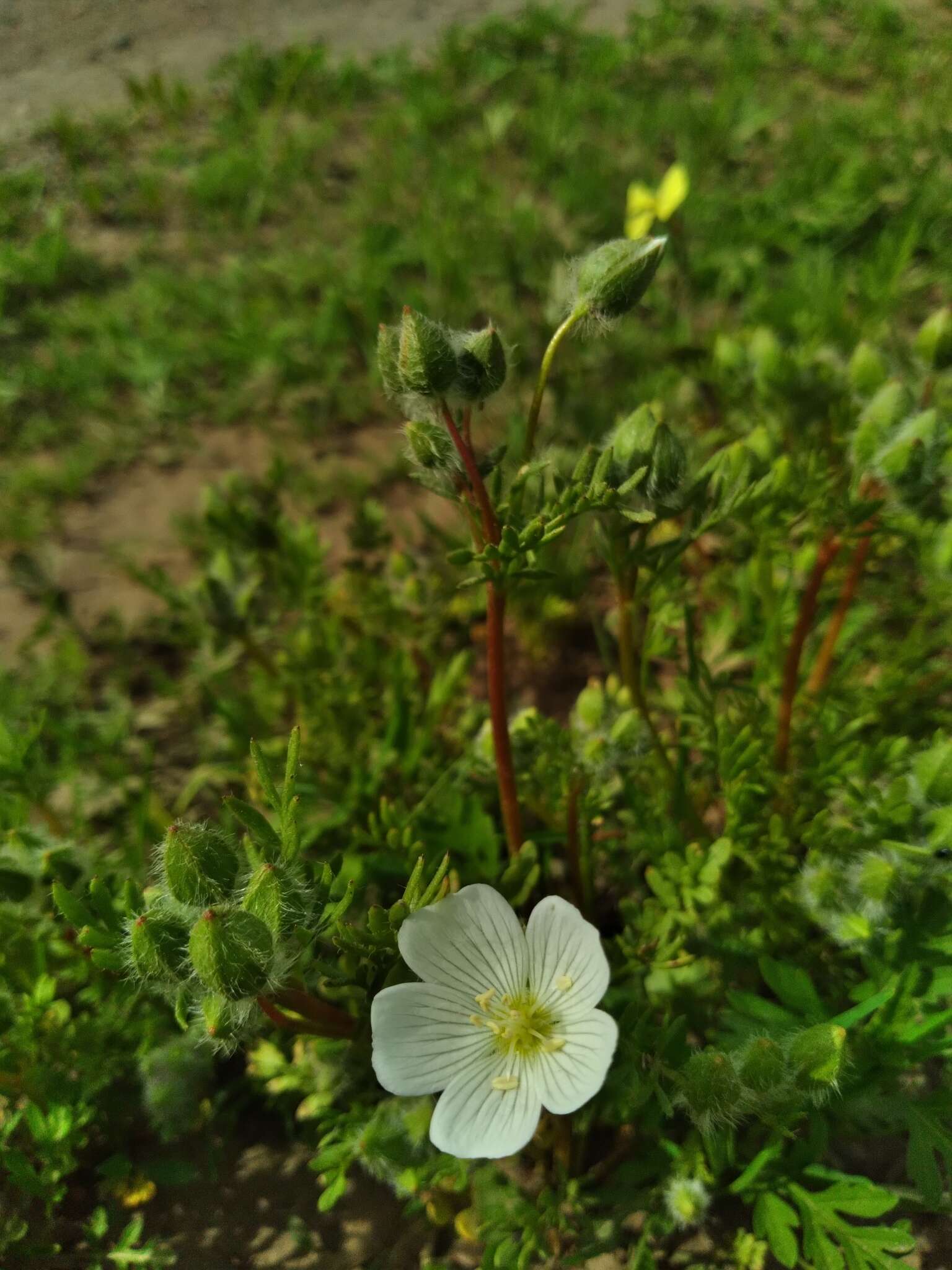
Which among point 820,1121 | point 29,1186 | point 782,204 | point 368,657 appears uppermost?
point 782,204

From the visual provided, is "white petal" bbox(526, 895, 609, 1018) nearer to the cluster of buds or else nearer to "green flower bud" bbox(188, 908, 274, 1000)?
the cluster of buds

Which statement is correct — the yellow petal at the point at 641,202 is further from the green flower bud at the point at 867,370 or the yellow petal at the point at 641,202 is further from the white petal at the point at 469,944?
the white petal at the point at 469,944

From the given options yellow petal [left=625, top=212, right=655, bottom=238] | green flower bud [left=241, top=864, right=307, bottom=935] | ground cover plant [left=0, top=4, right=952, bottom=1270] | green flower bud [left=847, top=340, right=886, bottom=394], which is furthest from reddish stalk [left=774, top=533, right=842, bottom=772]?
yellow petal [left=625, top=212, right=655, bottom=238]

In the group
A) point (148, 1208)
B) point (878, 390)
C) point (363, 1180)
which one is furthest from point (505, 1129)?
point (878, 390)

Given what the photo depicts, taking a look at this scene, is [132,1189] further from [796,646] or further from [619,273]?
[619,273]

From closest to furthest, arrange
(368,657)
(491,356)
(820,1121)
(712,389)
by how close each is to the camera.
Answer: (491,356)
(820,1121)
(368,657)
(712,389)

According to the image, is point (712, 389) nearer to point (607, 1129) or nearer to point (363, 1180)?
point (607, 1129)

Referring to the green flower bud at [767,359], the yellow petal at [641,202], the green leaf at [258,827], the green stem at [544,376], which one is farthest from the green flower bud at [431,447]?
the yellow petal at [641,202]
